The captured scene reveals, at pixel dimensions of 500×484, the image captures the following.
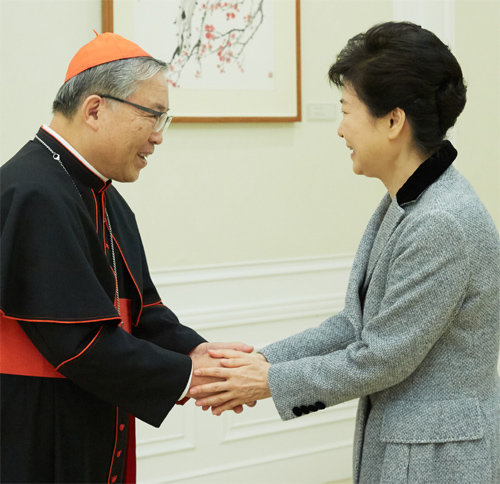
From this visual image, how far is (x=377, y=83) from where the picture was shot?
1.82 m

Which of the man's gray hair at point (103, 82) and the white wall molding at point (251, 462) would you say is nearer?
the man's gray hair at point (103, 82)

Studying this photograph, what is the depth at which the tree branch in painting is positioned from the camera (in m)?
3.26

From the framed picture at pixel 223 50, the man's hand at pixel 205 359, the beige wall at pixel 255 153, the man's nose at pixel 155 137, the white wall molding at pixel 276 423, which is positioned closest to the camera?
the man's nose at pixel 155 137

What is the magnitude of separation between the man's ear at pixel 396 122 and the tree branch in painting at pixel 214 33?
163cm

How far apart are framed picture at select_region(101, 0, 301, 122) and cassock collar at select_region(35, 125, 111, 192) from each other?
1280mm

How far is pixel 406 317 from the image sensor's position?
1.78 meters

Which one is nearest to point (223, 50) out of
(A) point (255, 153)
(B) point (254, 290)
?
(A) point (255, 153)

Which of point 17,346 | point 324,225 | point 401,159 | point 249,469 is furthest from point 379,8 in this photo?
point 17,346

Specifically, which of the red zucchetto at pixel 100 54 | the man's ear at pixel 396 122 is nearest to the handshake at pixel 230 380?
the man's ear at pixel 396 122

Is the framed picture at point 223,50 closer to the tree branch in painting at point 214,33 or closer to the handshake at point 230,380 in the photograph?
the tree branch in painting at point 214,33

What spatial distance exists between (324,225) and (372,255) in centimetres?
179

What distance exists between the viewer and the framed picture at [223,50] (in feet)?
10.4

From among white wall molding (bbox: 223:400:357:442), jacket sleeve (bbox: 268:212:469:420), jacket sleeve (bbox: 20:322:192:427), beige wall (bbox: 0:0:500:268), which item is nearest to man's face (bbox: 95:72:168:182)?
jacket sleeve (bbox: 20:322:192:427)

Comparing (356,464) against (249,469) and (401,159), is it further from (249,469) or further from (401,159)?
(249,469)
